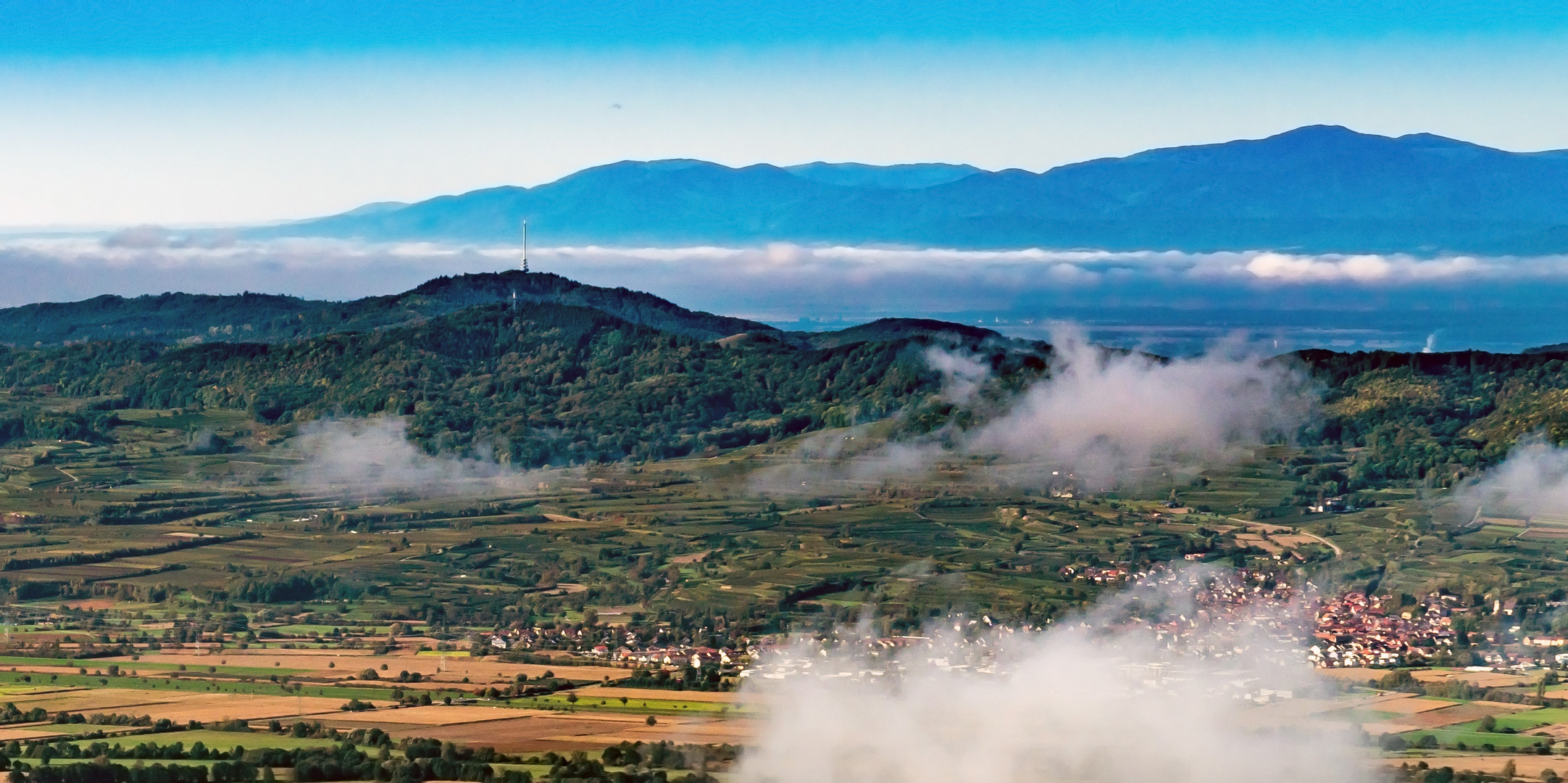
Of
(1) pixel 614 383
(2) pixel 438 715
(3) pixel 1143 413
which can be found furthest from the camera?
(1) pixel 614 383

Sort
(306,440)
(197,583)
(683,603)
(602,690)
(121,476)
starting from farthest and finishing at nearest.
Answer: (306,440), (121,476), (197,583), (683,603), (602,690)

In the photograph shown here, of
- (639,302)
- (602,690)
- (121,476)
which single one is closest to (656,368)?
(639,302)

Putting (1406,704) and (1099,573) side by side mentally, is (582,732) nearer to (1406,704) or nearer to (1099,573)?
(1406,704)

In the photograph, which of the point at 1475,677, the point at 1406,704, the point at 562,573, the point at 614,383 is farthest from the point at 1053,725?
the point at 614,383

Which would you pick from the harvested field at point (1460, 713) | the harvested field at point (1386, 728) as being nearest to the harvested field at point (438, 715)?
the harvested field at point (1386, 728)

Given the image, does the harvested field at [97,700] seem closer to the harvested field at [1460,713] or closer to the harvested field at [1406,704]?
the harvested field at [1406,704]

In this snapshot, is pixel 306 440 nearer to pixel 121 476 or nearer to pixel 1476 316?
pixel 121 476

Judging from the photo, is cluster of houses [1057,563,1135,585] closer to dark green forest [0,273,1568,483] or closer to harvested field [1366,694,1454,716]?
harvested field [1366,694,1454,716]
